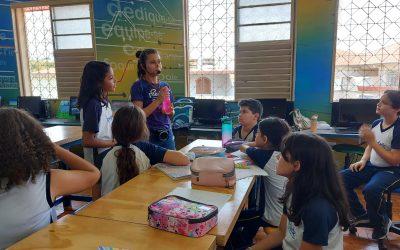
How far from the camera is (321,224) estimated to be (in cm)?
111

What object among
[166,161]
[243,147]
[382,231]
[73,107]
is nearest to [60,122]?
[73,107]

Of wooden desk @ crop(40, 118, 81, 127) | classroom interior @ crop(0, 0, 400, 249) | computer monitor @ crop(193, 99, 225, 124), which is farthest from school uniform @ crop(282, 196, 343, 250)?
wooden desk @ crop(40, 118, 81, 127)

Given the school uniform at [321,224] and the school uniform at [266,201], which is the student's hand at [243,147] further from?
the school uniform at [321,224]

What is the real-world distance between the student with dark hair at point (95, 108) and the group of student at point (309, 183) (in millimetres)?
930

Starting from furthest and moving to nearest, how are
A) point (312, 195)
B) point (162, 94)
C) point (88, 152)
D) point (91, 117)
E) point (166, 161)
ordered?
point (162, 94) < point (88, 152) < point (91, 117) < point (166, 161) < point (312, 195)

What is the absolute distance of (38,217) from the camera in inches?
46.1

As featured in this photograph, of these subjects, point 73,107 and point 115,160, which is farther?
point 73,107

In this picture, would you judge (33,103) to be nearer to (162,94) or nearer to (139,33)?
(139,33)

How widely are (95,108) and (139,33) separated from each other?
2.60m

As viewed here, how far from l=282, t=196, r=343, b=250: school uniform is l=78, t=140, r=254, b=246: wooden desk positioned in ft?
0.87

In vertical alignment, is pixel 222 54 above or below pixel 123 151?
above

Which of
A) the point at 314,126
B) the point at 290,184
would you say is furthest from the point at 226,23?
the point at 290,184

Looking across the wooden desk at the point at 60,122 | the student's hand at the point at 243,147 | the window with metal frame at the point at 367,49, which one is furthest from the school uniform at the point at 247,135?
the wooden desk at the point at 60,122

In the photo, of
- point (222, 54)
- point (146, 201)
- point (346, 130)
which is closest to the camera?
point (146, 201)
